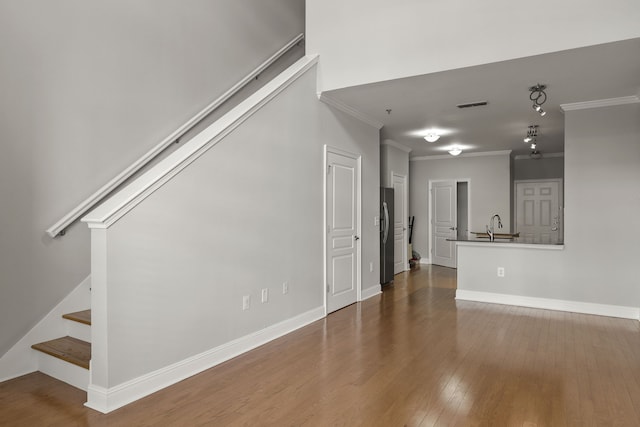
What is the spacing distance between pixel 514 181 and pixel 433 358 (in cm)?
774

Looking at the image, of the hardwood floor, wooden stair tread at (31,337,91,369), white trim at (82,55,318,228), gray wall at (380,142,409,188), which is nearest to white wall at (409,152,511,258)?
gray wall at (380,142,409,188)

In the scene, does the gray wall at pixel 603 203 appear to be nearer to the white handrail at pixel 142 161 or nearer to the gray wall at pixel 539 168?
the white handrail at pixel 142 161

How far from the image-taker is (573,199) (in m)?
5.27

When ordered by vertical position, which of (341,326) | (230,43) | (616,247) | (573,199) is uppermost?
(230,43)

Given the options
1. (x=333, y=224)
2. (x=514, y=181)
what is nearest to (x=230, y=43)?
(x=333, y=224)

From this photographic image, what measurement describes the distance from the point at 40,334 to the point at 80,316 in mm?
330

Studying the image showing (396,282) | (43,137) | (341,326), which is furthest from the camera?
(396,282)

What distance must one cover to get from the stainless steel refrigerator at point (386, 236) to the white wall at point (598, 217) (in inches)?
87.0

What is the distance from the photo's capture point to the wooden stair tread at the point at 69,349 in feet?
9.52

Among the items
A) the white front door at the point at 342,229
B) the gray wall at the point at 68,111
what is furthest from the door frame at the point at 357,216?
the gray wall at the point at 68,111

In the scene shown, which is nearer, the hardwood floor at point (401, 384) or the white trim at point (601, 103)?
the hardwood floor at point (401, 384)

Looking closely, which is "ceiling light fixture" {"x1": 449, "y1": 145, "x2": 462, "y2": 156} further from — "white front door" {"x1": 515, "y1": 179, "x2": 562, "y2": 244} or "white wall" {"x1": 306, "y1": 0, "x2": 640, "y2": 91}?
"white wall" {"x1": 306, "y1": 0, "x2": 640, "y2": 91}

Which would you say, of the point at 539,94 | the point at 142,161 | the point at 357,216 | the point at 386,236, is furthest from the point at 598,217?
the point at 142,161

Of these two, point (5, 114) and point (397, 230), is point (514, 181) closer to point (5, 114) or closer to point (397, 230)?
point (397, 230)
